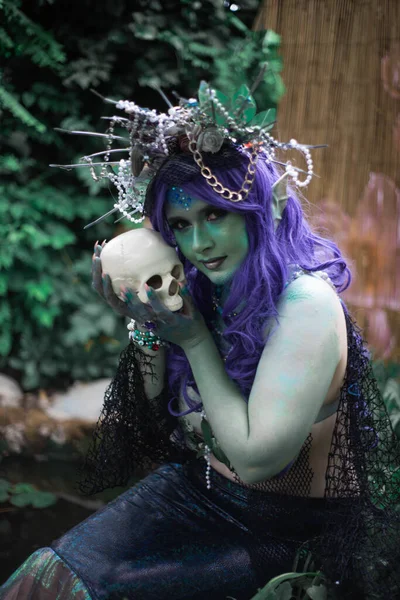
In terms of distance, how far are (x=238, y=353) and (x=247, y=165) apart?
0.47 m

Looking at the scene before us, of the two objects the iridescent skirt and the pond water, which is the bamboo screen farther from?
the iridescent skirt

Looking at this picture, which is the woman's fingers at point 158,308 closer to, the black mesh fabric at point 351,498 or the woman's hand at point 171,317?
the woman's hand at point 171,317

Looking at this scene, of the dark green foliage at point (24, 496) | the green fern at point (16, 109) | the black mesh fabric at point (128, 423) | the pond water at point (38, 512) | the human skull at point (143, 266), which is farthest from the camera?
the green fern at point (16, 109)

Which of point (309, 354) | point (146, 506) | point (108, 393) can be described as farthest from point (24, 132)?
point (309, 354)

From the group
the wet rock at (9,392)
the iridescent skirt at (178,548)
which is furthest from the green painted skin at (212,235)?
the wet rock at (9,392)

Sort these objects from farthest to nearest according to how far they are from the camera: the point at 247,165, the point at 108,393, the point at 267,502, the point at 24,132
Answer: the point at 24,132 → the point at 108,393 → the point at 267,502 → the point at 247,165

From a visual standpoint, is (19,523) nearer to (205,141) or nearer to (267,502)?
(267,502)

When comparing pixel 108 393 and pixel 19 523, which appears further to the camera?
pixel 19 523

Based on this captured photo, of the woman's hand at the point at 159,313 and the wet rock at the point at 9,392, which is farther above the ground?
the woman's hand at the point at 159,313

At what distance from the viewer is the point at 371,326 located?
3.88 metres

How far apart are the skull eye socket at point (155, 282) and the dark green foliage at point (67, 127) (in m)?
2.71

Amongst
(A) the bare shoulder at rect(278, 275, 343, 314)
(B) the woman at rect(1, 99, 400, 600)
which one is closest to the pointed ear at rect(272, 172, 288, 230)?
(B) the woman at rect(1, 99, 400, 600)

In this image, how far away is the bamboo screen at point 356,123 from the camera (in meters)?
3.78

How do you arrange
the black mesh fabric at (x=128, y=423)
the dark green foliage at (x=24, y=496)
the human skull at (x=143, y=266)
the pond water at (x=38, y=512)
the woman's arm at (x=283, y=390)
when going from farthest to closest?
the dark green foliage at (x=24, y=496)
the pond water at (x=38, y=512)
the black mesh fabric at (x=128, y=423)
the human skull at (x=143, y=266)
the woman's arm at (x=283, y=390)
